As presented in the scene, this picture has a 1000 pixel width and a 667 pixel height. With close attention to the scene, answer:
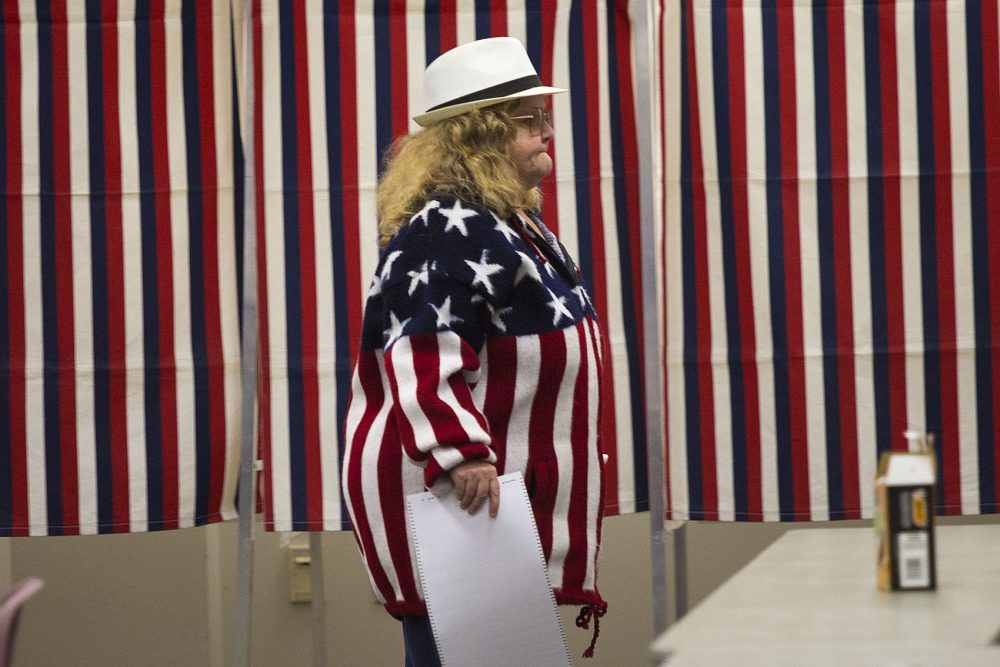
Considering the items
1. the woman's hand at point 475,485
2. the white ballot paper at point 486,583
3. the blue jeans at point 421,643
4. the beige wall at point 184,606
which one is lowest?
the beige wall at point 184,606

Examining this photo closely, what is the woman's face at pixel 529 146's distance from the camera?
91.0 inches

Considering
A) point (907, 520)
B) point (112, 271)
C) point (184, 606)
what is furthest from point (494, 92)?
point (184, 606)

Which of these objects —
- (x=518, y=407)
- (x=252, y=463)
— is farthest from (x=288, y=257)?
(x=518, y=407)

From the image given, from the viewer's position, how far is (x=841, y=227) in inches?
125

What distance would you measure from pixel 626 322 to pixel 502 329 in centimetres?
112

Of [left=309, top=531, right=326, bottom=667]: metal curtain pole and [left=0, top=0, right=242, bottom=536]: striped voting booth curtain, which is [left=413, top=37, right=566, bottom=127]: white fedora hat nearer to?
[left=0, top=0, right=242, bottom=536]: striped voting booth curtain

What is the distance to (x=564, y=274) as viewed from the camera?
230 cm

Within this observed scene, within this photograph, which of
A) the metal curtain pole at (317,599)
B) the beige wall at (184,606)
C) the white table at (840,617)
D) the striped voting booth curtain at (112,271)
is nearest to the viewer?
the white table at (840,617)

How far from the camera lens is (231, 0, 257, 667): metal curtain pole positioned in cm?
320

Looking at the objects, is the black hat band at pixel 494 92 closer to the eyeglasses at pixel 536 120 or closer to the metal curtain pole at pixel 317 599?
the eyeglasses at pixel 536 120

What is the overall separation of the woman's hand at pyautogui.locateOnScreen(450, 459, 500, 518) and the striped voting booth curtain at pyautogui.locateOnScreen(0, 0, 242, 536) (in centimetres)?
139

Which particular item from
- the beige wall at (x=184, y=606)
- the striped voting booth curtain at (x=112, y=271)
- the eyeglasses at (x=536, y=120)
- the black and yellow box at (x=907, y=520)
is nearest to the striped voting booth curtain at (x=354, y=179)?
the striped voting booth curtain at (x=112, y=271)

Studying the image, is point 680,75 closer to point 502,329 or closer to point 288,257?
point 288,257

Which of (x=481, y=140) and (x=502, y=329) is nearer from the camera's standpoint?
(x=502, y=329)
